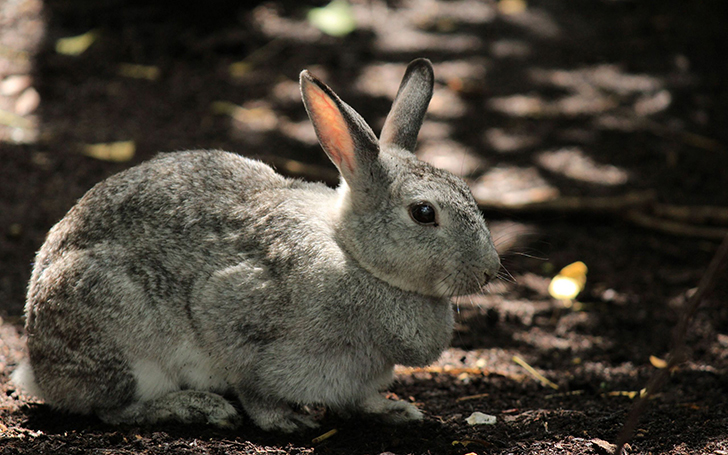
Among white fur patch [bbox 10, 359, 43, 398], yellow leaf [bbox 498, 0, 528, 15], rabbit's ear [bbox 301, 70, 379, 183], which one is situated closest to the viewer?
rabbit's ear [bbox 301, 70, 379, 183]

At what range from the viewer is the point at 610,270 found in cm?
635

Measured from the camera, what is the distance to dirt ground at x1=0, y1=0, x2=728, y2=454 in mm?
4035

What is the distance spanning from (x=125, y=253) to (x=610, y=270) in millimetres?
4234

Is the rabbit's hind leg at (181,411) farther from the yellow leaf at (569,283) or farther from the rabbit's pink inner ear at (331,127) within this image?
the yellow leaf at (569,283)

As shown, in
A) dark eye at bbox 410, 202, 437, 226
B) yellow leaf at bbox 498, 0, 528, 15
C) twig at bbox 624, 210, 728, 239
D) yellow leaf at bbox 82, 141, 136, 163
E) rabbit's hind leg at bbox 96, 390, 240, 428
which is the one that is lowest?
rabbit's hind leg at bbox 96, 390, 240, 428

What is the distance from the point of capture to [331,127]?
12.6 feet

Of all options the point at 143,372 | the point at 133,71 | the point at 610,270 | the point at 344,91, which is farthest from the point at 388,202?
the point at 133,71

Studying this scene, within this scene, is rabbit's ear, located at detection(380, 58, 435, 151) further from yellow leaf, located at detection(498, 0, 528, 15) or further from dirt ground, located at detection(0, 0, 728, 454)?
yellow leaf, located at detection(498, 0, 528, 15)

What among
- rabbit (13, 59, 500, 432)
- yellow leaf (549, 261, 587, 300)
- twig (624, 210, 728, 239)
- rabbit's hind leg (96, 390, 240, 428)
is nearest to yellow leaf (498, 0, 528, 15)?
twig (624, 210, 728, 239)

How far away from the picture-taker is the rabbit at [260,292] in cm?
381

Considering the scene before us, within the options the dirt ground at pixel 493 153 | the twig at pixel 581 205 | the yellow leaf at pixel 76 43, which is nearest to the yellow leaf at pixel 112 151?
the dirt ground at pixel 493 153

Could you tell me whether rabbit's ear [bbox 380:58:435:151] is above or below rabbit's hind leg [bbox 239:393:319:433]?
above

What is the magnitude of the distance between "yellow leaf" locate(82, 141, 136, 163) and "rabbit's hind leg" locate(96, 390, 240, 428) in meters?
3.67

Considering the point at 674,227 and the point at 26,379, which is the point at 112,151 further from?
the point at 674,227
